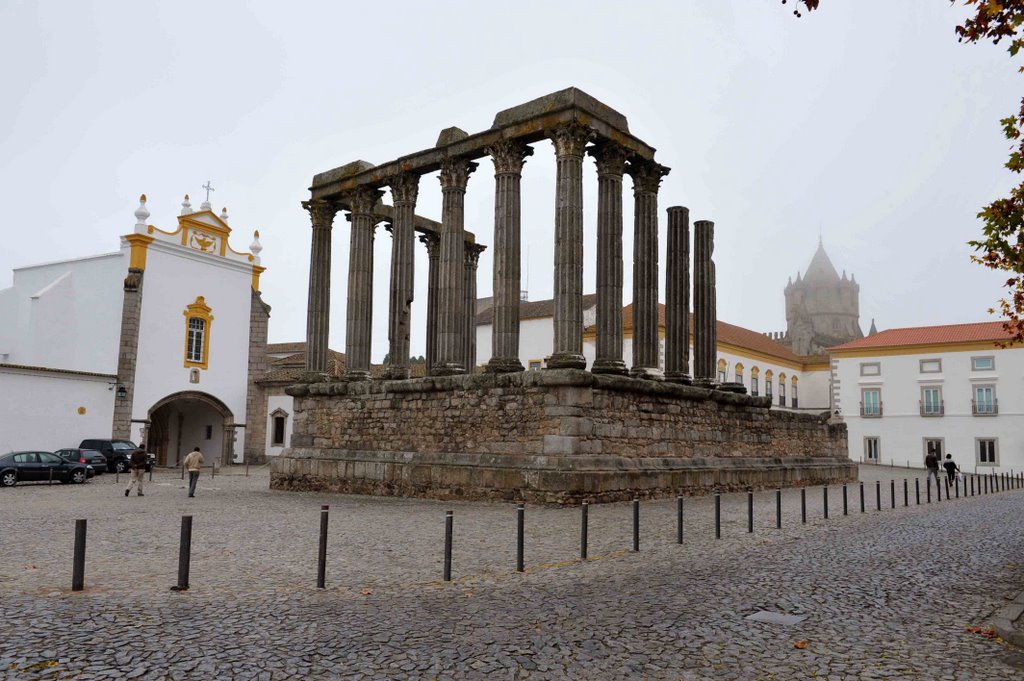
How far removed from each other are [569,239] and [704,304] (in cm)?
694

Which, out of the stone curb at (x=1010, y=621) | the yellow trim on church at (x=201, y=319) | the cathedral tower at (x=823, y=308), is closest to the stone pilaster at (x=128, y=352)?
the yellow trim on church at (x=201, y=319)

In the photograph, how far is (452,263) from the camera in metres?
20.1

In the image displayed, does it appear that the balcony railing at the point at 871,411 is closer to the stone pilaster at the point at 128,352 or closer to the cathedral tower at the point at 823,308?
the stone pilaster at the point at 128,352

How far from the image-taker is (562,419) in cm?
1655

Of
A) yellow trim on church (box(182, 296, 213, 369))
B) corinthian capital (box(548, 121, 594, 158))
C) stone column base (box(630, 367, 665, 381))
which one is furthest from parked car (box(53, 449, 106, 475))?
corinthian capital (box(548, 121, 594, 158))

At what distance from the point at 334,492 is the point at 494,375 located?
19.8 feet

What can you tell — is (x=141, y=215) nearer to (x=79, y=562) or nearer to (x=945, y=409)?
(x=79, y=562)

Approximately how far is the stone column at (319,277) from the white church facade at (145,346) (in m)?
10.4

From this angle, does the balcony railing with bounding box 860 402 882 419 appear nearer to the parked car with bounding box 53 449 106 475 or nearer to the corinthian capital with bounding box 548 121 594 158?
the corinthian capital with bounding box 548 121 594 158

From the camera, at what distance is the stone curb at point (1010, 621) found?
5.85 m

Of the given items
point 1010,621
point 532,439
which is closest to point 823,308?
point 532,439

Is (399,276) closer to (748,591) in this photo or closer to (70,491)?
(70,491)

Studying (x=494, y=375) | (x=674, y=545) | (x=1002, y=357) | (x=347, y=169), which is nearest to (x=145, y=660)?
(x=674, y=545)

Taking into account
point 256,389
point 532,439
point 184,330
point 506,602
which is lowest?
point 506,602
